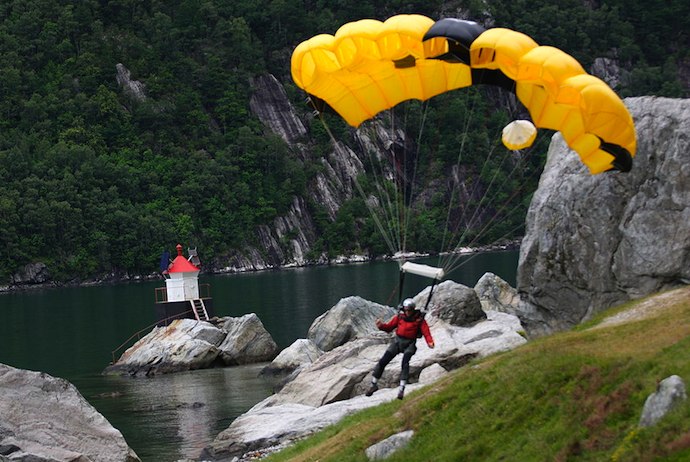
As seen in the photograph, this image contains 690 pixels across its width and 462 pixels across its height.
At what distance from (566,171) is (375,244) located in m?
136

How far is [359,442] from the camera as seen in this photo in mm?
21062

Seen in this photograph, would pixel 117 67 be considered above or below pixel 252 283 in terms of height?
above

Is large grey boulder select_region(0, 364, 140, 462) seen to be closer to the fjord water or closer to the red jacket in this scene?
the fjord water

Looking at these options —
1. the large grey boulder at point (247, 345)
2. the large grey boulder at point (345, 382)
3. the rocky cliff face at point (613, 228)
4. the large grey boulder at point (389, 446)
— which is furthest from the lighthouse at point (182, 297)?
the large grey boulder at point (389, 446)

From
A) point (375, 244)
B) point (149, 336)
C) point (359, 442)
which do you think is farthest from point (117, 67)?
point (359, 442)

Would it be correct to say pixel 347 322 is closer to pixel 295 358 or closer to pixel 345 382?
pixel 295 358

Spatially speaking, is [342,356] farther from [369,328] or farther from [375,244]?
[375,244]

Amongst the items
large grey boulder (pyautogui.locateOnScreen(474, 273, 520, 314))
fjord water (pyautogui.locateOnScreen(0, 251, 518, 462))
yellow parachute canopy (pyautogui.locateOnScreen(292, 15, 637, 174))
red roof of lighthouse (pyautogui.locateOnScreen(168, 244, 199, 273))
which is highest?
yellow parachute canopy (pyautogui.locateOnScreen(292, 15, 637, 174))

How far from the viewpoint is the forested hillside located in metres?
144

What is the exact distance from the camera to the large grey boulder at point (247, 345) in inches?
2208

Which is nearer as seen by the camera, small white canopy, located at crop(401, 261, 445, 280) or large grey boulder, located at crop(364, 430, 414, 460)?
large grey boulder, located at crop(364, 430, 414, 460)

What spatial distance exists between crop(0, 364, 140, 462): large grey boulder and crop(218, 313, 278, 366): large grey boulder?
27781 mm

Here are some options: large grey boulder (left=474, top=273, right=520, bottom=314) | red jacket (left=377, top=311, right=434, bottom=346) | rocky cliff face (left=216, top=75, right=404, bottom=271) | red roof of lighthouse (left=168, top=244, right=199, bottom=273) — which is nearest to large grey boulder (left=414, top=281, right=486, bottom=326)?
large grey boulder (left=474, top=273, right=520, bottom=314)

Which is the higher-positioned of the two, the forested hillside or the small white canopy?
the forested hillside
